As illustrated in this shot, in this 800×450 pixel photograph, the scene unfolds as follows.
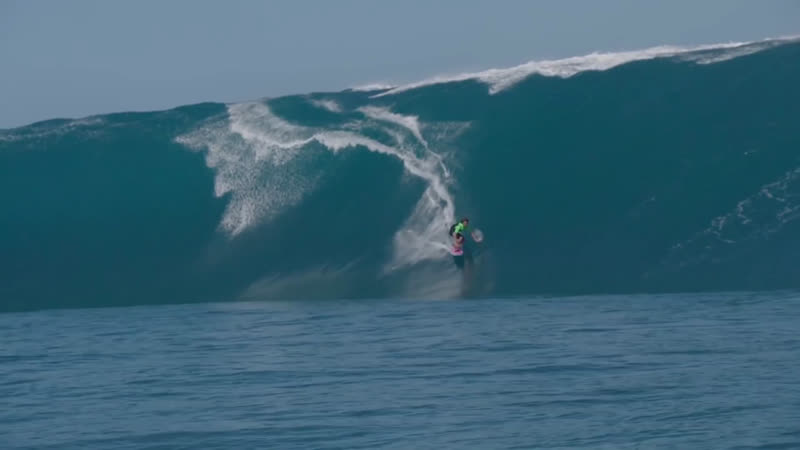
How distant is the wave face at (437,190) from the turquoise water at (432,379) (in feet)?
7.47

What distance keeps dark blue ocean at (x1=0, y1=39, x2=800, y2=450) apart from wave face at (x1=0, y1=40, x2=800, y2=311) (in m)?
0.05

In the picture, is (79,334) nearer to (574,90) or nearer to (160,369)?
(160,369)

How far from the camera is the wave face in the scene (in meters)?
16.0

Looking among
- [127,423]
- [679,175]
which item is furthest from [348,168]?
[127,423]

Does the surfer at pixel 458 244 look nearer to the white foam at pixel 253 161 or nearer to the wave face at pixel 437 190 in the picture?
the wave face at pixel 437 190

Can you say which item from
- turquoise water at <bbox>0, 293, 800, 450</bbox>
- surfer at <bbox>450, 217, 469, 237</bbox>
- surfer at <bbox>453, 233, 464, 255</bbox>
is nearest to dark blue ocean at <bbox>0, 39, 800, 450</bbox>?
turquoise water at <bbox>0, 293, 800, 450</bbox>

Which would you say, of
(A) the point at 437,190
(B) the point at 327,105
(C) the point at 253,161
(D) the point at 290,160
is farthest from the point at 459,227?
(B) the point at 327,105

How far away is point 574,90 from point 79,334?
956cm

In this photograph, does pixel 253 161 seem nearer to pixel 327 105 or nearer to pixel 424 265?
pixel 327 105

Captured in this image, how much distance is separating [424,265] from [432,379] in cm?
730

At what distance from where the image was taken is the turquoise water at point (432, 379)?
24.9ft

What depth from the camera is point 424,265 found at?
16594 millimetres

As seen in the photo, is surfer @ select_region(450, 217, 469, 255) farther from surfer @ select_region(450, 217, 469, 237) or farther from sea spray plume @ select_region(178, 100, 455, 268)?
sea spray plume @ select_region(178, 100, 455, 268)

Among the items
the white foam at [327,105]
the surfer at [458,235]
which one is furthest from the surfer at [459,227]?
the white foam at [327,105]
